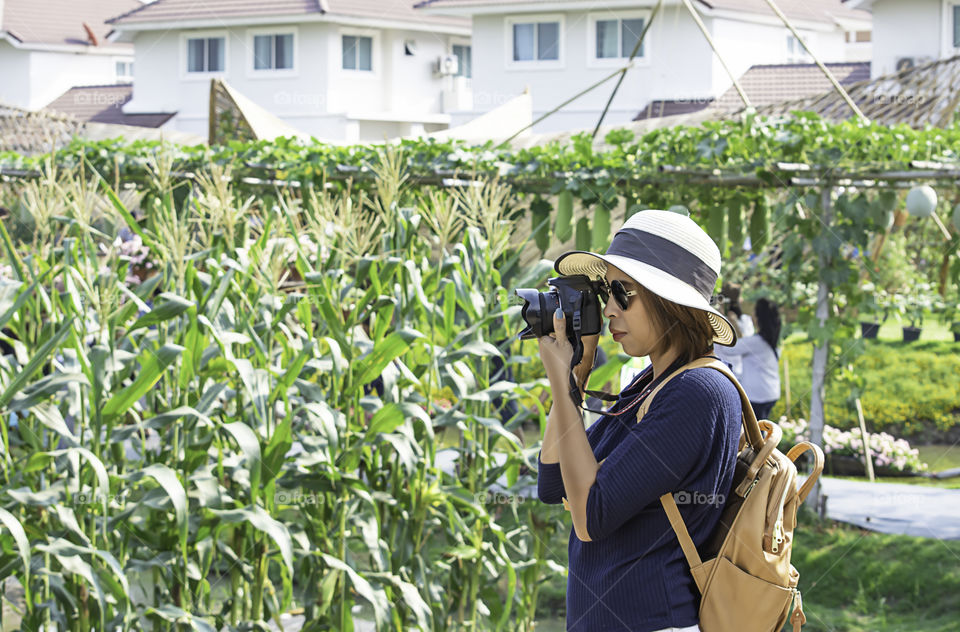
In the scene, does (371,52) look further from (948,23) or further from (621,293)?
(621,293)

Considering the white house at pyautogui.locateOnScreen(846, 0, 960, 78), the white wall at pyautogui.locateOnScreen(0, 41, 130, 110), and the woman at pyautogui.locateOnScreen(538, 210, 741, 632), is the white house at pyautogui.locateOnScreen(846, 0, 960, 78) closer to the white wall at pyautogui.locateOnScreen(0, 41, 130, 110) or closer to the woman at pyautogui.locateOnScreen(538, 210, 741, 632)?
the woman at pyautogui.locateOnScreen(538, 210, 741, 632)

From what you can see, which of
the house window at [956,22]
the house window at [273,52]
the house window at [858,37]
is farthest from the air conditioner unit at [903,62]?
the house window at [858,37]

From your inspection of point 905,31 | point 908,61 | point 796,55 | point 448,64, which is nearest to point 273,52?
point 448,64

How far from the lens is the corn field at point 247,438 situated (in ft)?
8.45

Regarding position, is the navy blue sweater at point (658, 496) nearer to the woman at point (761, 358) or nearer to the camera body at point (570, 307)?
the camera body at point (570, 307)

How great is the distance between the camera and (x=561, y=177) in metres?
4.89

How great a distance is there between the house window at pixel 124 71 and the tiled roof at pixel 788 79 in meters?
16.9

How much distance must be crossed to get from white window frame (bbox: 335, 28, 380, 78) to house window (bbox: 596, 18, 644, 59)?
4935 mm

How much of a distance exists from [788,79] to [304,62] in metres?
9.11

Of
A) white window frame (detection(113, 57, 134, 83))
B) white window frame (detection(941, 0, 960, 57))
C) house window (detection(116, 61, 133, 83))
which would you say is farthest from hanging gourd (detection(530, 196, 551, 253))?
house window (detection(116, 61, 133, 83))

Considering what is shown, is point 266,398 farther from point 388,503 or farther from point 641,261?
point 641,261

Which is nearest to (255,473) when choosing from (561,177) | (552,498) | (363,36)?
(552,498)

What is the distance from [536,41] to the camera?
17.9 metres

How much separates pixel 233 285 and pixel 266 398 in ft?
1.22
